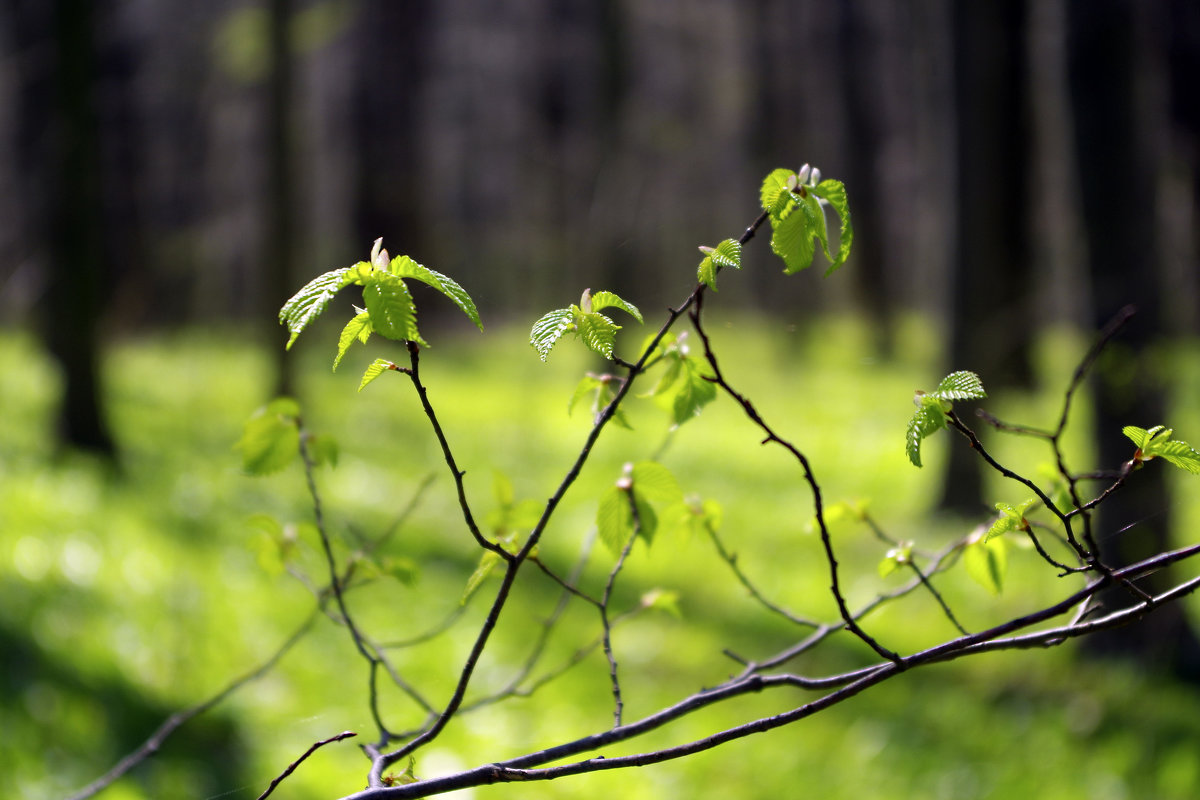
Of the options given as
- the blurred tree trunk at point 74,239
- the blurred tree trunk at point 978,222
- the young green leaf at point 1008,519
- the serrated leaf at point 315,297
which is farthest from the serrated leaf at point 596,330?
the blurred tree trunk at point 74,239

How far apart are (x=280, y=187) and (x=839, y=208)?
772cm

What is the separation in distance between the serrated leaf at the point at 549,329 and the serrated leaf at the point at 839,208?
0.25 meters

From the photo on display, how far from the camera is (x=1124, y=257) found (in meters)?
3.61

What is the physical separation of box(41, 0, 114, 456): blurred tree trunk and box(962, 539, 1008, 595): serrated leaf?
6.33 meters

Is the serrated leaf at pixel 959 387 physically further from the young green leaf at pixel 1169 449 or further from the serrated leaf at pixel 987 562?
the serrated leaf at pixel 987 562

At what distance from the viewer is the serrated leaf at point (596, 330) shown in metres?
0.86

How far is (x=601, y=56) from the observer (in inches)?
378

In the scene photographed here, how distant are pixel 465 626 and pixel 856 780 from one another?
196 centimetres

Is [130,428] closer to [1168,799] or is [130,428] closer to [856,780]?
[856,780]

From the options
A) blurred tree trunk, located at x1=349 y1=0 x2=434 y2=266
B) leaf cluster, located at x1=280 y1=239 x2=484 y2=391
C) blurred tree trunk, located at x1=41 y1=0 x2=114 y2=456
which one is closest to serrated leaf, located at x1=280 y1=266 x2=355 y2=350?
A: leaf cluster, located at x1=280 y1=239 x2=484 y2=391

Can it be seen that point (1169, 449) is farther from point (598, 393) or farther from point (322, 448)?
point (322, 448)

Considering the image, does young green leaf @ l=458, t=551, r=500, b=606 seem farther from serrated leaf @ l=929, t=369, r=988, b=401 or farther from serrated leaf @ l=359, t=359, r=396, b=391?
serrated leaf @ l=929, t=369, r=988, b=401

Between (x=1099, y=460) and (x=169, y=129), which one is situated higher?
(x=169, y=129)

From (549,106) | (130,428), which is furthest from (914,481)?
(549,106)
